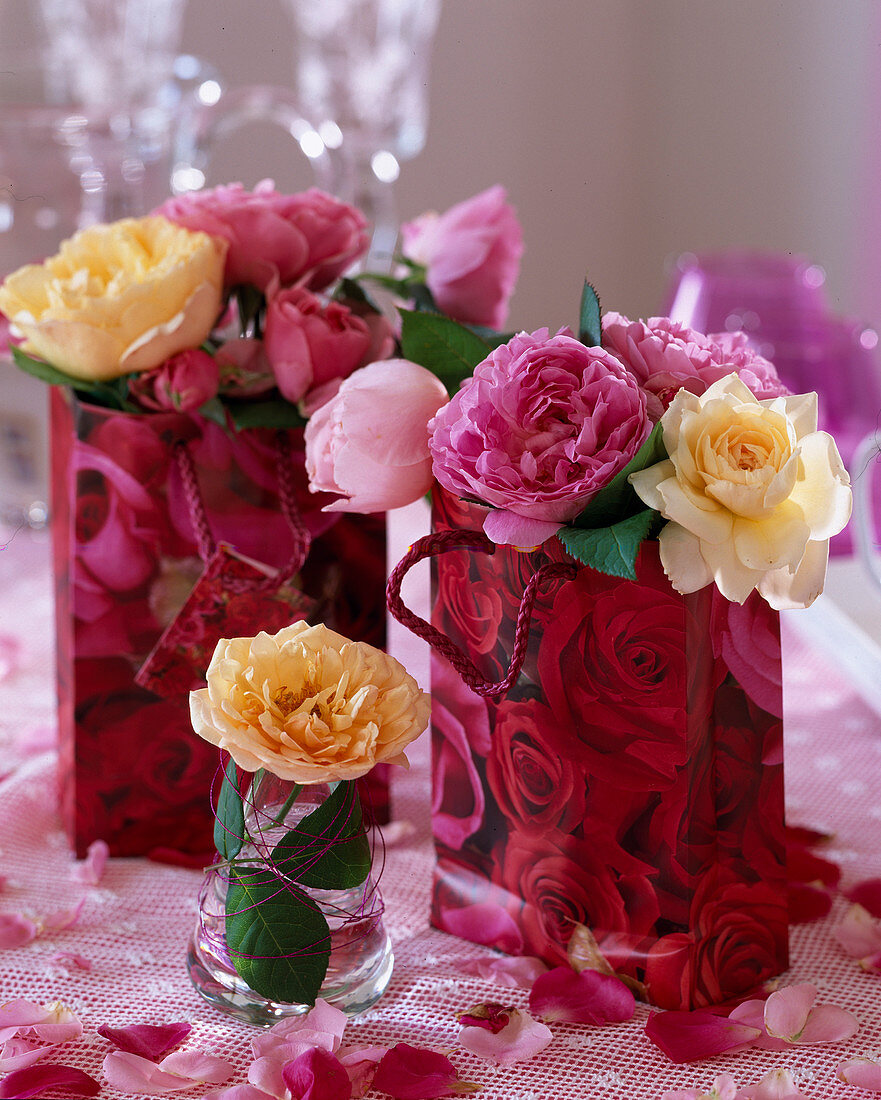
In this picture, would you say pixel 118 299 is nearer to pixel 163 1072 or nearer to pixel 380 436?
pixel 380 436

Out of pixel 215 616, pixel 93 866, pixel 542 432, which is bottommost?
pixel 93 866

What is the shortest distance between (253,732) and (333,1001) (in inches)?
3.9

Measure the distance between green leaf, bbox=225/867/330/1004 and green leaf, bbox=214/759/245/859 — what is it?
0.04 feet

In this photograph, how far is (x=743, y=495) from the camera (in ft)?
1.05

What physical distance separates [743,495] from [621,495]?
0.12 ft

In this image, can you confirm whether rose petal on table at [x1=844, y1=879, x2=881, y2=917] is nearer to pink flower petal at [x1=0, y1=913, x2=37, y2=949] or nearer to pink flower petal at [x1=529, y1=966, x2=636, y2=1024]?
Result: pink flower petal at [x1=529, y1=966, x2=636, y2=1024]

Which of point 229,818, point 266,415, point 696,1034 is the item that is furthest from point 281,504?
point 696,1034

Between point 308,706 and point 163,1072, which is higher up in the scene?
point 308,706

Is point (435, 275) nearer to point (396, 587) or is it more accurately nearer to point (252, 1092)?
point (396, 587)

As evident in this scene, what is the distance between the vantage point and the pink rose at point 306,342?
1.45 ft

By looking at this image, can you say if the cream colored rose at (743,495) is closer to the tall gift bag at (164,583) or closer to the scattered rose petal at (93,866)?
the tall gift bag at (164,583)

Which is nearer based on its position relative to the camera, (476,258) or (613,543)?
(613,543)

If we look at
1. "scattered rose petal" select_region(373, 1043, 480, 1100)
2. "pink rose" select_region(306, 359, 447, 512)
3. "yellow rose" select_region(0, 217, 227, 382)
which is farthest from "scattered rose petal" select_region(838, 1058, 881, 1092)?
"yellow rose" select_region(0, 217, 227, 382)

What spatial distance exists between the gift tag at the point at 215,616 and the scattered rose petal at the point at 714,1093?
22 cm
